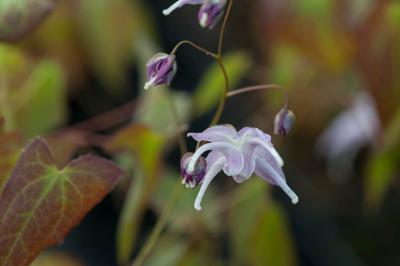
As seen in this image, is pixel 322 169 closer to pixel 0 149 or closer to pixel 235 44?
pixel 235 44

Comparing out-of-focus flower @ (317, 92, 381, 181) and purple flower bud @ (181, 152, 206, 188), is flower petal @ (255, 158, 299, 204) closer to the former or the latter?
purple flower bud @ (181, 152, 206, 188)

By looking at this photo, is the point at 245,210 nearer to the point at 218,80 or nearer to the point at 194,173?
the point at 218,80

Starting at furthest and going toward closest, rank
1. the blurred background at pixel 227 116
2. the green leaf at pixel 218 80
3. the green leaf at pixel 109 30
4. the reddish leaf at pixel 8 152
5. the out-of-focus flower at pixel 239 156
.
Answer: the green leaf at pixel 109 30
the green leaf at pixel 218 80
the blurred background at pixel 227 116
the reddish leaf at pixel 8 152
the out-of-focus flower at pixel 239 156

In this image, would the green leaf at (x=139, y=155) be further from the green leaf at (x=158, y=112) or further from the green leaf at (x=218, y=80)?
the green leaf at (x=218, y=80)

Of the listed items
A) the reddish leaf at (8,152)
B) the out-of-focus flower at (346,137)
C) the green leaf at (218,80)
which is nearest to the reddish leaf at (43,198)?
the reddish leaf at (8,152)

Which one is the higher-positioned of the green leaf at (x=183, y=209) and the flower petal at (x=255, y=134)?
the flower petal at (x=255, y=134)

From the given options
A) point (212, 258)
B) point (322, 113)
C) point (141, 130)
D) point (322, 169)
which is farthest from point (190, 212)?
point (322, 169)

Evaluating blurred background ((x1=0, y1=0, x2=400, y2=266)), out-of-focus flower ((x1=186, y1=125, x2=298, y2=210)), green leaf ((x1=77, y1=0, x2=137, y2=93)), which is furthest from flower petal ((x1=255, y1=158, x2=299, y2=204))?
green leaf ((x1=77, y1=0, x2=137, y2=93))
